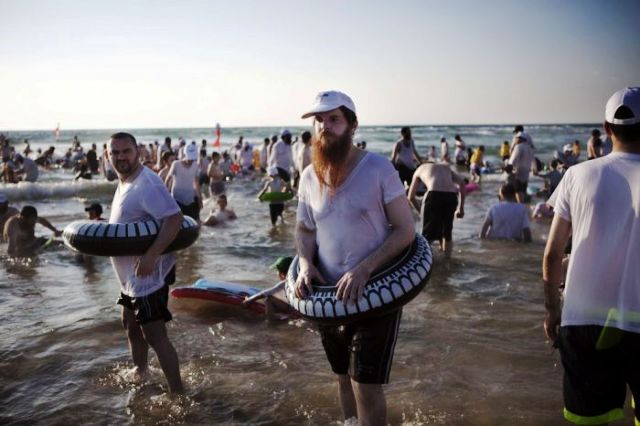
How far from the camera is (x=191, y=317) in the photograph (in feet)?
19.8

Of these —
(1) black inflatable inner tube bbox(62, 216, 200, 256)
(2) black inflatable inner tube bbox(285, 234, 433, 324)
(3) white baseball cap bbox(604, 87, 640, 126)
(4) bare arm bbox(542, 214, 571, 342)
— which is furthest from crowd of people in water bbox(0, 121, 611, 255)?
(2) black inflatable inner tube bbox(285, 234, 433, 324)

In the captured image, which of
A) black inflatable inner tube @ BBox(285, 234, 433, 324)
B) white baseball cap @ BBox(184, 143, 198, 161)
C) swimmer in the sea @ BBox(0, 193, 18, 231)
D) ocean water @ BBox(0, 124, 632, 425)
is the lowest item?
ocean water @ BBox(0, 124, 632, 425)

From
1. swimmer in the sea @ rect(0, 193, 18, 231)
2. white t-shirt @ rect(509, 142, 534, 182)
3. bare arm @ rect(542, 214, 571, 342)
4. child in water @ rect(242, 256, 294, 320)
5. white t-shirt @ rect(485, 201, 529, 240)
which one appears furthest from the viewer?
white t-shirt @ rect(509, 142, 534, 182)

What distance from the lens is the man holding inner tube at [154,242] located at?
365 cm

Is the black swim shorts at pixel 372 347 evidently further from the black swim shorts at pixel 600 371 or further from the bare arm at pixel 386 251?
the black swim shorts at pixel 600 371

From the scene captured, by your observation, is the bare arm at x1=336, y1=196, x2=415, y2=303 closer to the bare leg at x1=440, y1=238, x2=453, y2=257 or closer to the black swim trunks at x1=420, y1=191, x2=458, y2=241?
the black swim trunks at x1=420, y1=191, x2=458, y2=241

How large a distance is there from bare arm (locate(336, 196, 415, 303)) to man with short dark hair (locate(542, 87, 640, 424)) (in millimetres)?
768

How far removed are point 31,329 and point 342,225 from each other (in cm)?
455

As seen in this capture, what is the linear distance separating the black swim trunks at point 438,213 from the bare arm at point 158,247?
198 inches

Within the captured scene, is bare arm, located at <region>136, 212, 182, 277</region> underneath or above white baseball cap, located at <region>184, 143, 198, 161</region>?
underneath

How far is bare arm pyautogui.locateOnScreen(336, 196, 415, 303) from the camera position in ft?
8.38

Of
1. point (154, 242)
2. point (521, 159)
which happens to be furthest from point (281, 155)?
point (154, 242)

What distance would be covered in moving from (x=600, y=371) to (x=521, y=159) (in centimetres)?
1205

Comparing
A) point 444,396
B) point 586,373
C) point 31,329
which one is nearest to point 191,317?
point 31,329
